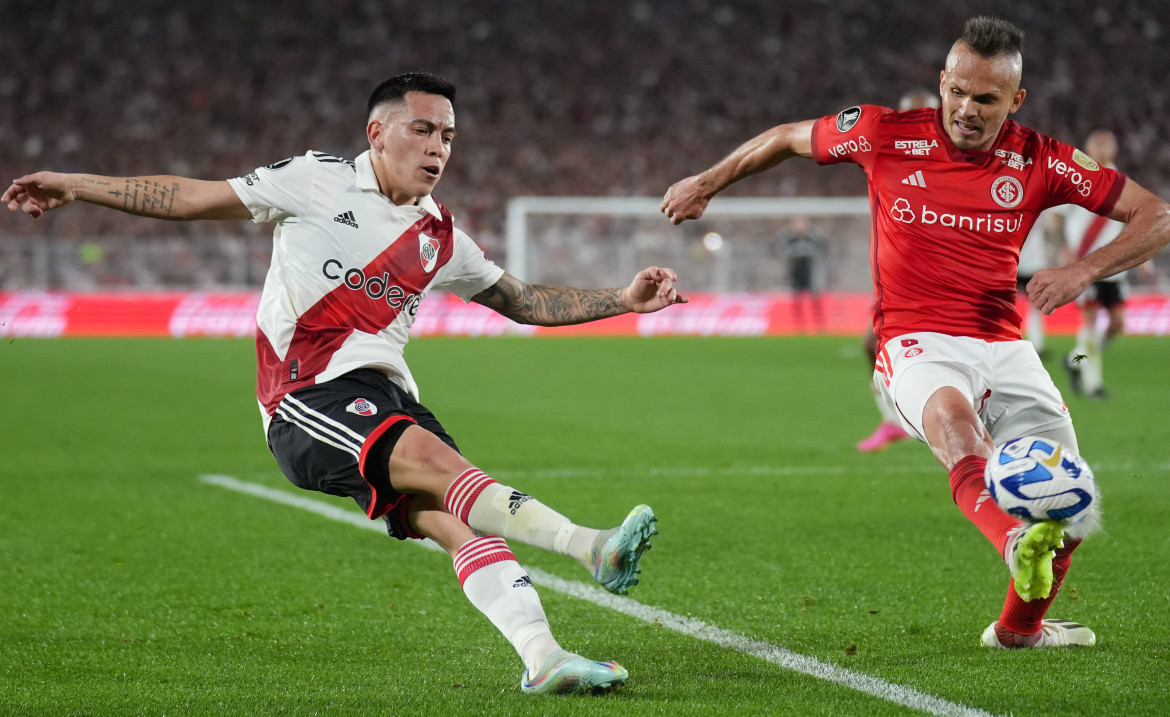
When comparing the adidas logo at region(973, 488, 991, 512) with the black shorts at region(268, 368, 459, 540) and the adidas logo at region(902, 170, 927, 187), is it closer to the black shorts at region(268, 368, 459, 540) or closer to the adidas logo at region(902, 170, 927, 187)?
the adidas logo at region(902, 170, 927, 187)

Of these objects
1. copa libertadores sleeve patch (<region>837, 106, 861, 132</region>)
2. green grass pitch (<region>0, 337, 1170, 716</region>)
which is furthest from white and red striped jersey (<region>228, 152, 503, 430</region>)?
copa libertadores sleeve patch (<region>837, 106, 861, 132</region>)

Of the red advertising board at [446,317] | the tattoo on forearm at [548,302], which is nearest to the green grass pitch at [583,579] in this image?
A: the tattoo on forearm at [548,302]

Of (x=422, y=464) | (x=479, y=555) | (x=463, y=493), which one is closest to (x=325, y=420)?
(x=422, y=464)

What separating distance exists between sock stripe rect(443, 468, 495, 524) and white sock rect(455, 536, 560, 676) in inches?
5.8

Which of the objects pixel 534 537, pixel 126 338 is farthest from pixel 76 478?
pixel 126 338

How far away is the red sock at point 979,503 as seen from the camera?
3461 mm

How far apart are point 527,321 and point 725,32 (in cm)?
3001

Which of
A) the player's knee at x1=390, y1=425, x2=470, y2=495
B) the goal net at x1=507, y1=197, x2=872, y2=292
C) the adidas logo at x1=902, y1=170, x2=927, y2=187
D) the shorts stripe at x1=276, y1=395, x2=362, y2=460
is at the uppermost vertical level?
the adidas logo at x1=902, y1=170, x2=927, y2=187

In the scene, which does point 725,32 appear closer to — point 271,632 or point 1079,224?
point 1079,224

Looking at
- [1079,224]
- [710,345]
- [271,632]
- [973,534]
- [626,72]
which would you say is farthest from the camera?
[626,72]

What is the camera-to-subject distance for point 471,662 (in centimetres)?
404

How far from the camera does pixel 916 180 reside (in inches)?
173

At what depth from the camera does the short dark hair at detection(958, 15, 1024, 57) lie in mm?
4129

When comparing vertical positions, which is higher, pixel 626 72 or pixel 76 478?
pixel 626 72
